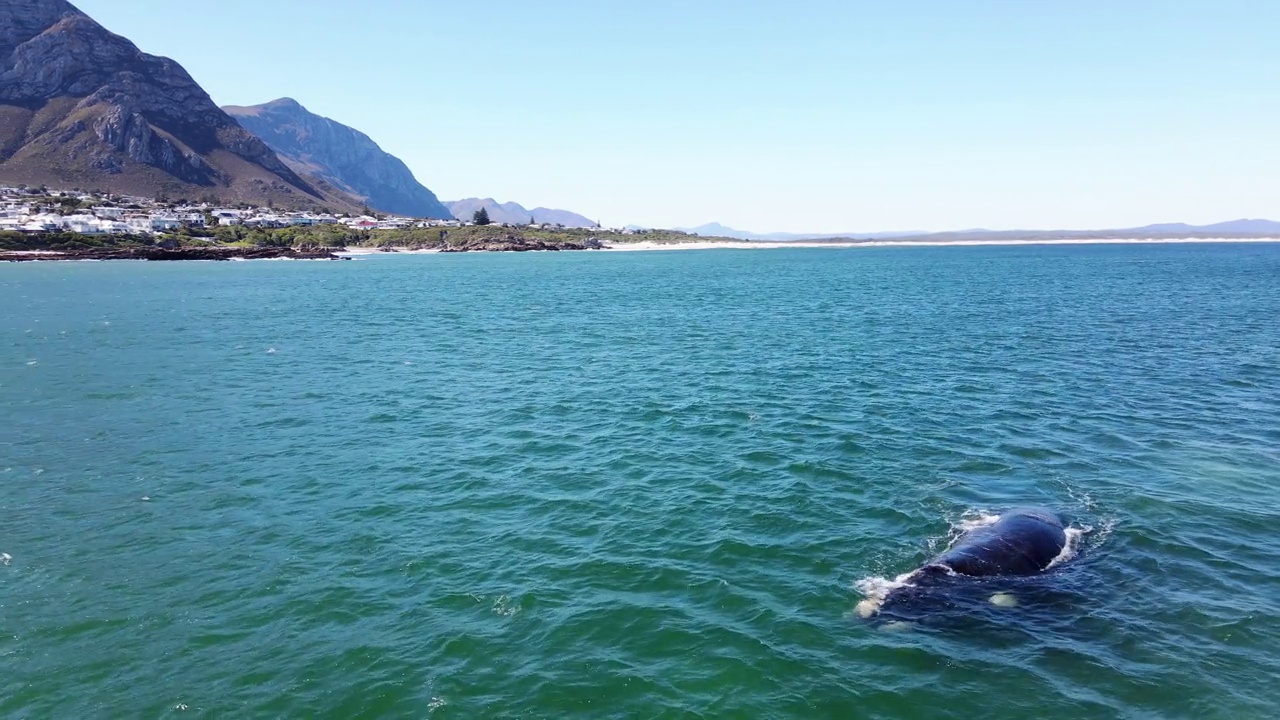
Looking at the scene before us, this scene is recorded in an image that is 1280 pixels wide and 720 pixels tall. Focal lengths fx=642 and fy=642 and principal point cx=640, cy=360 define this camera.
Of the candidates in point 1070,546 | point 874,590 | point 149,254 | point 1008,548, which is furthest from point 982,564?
point 149,254

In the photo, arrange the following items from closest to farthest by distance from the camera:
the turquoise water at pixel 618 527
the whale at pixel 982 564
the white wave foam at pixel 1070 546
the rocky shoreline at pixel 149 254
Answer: the turquoise water at pixel 618 527, the whale at pixel 982 564, the white wave foam at pixel 1070 546, the rocky shoreline at pixel 149 254

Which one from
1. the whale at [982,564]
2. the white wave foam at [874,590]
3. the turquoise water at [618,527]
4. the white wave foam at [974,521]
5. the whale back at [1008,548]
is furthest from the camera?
the white wave foam at [974,521]

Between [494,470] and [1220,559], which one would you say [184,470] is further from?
[1220,559]

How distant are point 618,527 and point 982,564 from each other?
1215 centimetres

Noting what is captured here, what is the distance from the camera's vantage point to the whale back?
20202 mm

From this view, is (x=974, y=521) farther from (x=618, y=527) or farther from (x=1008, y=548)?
(x=618, y=527)

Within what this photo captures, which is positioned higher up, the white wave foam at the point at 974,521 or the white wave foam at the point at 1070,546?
the white wave foam at the point at 974,521

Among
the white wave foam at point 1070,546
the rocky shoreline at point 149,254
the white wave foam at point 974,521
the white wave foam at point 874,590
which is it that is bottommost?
the white wave foam at point 874,590

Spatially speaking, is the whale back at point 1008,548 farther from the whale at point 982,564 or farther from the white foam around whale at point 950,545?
the white foam around whale at point 950,545

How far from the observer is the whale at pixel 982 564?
18.8 metres

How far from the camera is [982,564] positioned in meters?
20.2

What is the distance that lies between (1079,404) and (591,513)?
32292 mm

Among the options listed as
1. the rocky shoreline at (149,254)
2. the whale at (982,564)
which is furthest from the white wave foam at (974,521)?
the rocky shoreline at (149,254)

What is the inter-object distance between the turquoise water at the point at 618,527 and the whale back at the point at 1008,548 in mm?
771
